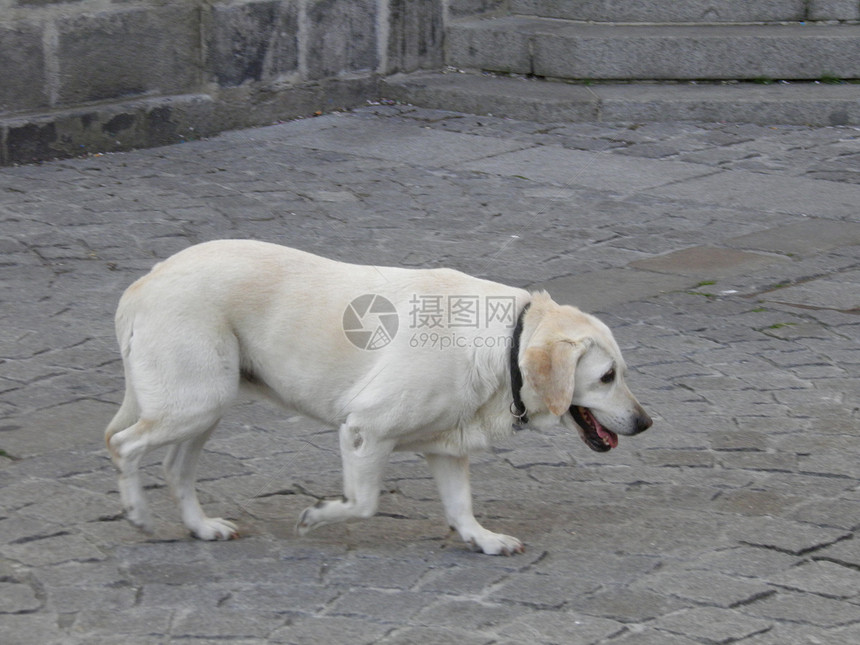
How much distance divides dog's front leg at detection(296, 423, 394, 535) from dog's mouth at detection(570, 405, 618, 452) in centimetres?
58

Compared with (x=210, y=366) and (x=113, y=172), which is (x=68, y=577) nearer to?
(x=210, y=366)

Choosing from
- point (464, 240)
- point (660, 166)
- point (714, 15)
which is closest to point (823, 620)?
point (464, 240)

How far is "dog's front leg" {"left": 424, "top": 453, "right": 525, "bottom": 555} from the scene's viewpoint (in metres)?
3.73

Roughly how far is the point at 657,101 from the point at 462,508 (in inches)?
281

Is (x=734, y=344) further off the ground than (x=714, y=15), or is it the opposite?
(x=714, y=15)

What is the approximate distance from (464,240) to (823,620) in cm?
426

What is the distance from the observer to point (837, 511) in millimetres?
3979

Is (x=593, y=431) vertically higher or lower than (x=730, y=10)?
lower

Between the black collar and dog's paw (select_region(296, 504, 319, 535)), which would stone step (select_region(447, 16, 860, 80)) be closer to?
the black collar

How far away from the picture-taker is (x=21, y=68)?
870 cm

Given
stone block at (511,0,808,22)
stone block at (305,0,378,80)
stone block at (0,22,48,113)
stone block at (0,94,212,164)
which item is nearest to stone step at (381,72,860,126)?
stone block at (305,0,378,80)

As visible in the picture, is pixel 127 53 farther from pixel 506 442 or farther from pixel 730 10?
pixel 506 442

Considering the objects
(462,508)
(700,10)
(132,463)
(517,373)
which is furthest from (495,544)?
(700,10)

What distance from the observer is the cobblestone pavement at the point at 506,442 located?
334 cm
